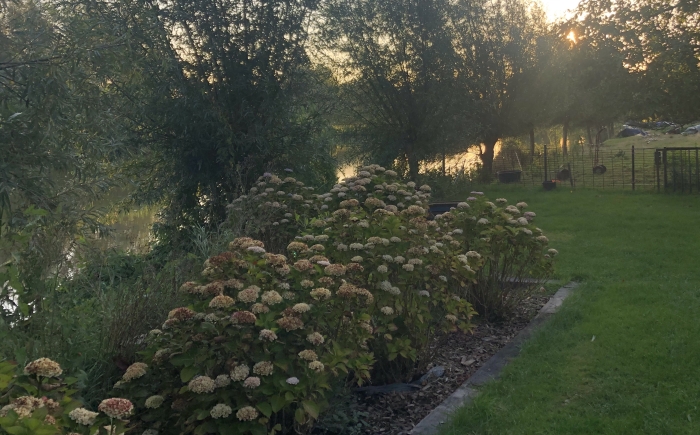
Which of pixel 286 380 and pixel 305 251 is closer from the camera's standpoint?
pixel 286 380

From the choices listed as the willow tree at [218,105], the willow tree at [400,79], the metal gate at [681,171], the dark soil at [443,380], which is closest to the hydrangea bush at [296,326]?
the dark soil at [443,380]

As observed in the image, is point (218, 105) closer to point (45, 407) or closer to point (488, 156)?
point (45, 407)

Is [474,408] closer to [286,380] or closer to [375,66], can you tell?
[286,380]

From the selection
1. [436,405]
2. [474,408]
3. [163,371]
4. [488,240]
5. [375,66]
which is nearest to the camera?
[163,371]

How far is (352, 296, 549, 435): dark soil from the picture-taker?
3.53m

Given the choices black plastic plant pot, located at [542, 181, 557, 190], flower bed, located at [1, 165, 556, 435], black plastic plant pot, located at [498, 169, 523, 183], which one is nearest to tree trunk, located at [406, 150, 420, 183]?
black plastic plant pot, located at [542, 181, 557, 190]

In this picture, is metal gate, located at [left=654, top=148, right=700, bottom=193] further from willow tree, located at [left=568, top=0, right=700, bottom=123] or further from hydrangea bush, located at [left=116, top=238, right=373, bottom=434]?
hydrangea bush, located at [left=116, top=238, right=373, bottom=434]

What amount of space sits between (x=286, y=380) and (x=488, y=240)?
2914 millimetres

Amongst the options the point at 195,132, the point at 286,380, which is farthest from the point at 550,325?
the point at 195,132

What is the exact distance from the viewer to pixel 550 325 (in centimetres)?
512

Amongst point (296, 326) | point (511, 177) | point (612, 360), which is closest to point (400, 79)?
point (511, 177)

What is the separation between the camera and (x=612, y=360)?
4.31 m

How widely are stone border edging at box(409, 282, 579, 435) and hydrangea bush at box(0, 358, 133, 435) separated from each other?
71.4 inches

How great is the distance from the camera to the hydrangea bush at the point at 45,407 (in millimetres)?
1622
